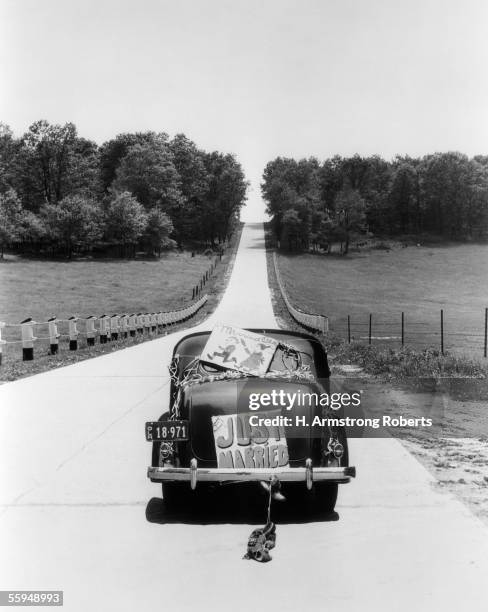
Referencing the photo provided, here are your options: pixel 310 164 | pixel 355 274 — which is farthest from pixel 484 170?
pixel 355 274

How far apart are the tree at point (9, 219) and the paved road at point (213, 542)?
77.0 metres

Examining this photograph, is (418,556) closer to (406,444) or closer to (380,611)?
(380,611)

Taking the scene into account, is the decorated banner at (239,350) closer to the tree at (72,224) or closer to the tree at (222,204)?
the tree at (72,224)

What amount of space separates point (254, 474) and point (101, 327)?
21399 millimetres

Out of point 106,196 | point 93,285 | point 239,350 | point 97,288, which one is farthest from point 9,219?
point 239,350

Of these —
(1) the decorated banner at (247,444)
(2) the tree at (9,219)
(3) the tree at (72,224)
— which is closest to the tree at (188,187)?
(3) the tree at (72,224)

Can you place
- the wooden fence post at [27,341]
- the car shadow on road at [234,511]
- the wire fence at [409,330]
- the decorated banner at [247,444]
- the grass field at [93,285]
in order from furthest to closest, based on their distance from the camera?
the grass field at [93,285], the wire fence at [409,330], the wooden fence post at [27,341], the car shadow on road at [234,511], the decorated banner at [247,444]

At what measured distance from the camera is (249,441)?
5.93 meters

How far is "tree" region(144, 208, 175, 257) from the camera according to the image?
305ft

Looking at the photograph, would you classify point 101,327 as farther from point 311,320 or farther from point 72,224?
point 72,224

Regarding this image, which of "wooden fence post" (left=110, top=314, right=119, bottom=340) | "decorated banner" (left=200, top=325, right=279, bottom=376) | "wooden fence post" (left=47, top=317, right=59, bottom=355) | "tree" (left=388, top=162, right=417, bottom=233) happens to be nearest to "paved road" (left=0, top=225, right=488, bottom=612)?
"decorated banner" (left=200, top=325, right=279, bottom=376)

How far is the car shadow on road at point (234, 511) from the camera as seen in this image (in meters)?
6.04

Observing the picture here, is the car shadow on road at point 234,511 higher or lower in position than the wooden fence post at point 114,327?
higher

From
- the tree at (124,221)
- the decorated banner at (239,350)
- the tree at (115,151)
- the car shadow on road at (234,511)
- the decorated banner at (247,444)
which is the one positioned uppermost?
the tree at (115,151)
